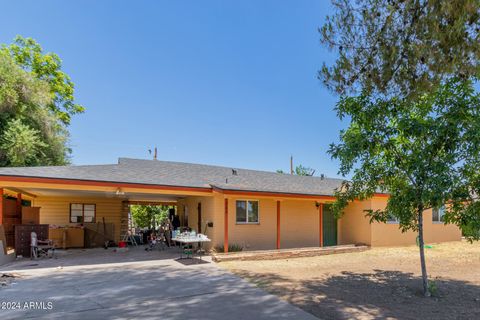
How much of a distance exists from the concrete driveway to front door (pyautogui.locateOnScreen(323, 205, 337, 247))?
8222 millimetres

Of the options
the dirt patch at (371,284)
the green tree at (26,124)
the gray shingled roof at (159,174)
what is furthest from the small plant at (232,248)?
the green tree at (26,124)

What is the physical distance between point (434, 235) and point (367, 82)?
15.2 metres

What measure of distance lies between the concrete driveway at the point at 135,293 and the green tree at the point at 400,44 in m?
4.65

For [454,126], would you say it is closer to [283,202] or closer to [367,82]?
[367,82]

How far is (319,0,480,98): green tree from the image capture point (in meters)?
5.56

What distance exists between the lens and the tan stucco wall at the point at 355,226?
1606cm

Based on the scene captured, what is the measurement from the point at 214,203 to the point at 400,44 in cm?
Result: 909

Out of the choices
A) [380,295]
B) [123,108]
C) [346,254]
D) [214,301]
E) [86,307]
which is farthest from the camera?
[123,108]

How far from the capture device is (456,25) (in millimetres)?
5281

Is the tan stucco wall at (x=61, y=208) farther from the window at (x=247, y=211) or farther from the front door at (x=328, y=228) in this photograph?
the front door at (x=328, y=228)

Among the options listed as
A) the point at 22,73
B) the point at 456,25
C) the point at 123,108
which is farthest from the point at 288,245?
the point at 22,73

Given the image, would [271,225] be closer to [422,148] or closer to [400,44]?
[422,148]

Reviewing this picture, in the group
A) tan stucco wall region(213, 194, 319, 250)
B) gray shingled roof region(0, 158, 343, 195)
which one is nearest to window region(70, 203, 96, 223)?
gray shingled roof region(0, 158, 343, 195)

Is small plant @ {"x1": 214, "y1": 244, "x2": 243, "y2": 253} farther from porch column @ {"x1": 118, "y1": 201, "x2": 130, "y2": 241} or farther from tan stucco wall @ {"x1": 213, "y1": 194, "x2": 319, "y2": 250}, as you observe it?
porch column @ {"x1": 118, "y1": 201, "x2": 130, "y2": 241}
